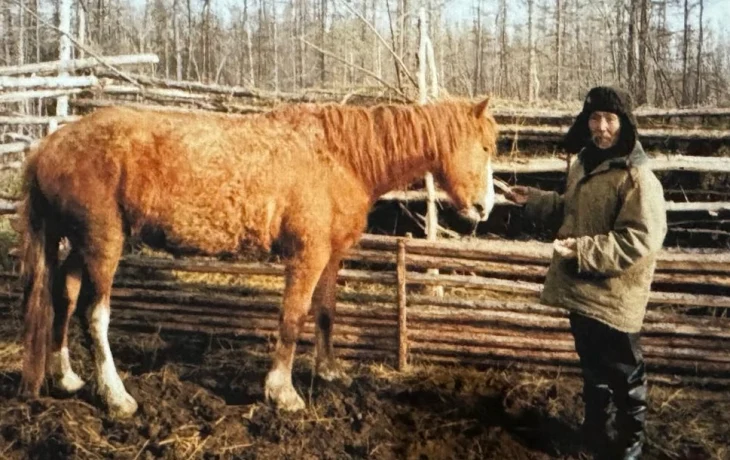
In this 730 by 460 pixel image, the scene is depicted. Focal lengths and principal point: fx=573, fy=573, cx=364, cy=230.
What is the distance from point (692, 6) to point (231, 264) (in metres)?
4.48

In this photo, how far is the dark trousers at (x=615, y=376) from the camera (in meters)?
2.96

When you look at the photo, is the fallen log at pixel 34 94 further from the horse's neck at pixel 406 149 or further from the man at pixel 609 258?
the man at pixel 609 258

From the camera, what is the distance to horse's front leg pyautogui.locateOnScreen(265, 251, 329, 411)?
3.76 m

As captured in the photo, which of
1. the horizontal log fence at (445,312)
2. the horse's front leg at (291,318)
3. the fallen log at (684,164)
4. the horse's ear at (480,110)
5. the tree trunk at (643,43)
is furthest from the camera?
the fallen log at (684,164)

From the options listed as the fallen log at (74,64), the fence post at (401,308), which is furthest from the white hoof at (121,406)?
the fallen log at (74,64)

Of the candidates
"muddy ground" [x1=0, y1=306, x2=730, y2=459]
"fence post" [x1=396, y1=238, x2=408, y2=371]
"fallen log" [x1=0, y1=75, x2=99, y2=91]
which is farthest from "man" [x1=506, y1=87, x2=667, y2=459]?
"fallen log" [x1=0, y1=75, x2=99, y2=91]

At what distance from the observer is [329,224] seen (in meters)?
3.80

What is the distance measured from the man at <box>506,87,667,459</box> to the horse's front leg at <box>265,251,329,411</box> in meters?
1.51

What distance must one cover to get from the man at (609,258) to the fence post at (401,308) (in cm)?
163

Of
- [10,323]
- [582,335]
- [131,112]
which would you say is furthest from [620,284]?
[10,323]

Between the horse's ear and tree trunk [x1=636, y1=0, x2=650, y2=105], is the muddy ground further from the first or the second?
tree trunk [x1=636, y1=0, x2=650, y2=105]

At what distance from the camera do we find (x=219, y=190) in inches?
144

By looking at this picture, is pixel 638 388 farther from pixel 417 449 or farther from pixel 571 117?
pixel 571 117

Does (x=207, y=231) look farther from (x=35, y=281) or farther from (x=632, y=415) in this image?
(x=632, y=415)
